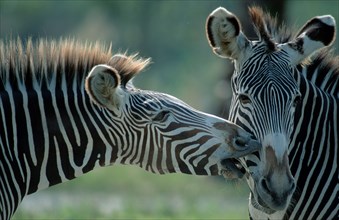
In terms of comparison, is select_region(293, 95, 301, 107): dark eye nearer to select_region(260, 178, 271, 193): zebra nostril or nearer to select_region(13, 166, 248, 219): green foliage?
select_region(260, 178, 271, 193): zebra nostril

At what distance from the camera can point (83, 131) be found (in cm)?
851

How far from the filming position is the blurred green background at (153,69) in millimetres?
18234

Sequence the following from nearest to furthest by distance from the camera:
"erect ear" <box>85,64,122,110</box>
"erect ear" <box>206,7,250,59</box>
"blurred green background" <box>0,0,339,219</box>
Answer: "erect ear" <box>85,64,122,110</box> → "erect ear" <box>206,7,250,59</box> → "blurred green background" <box>0,0,339,219</box>

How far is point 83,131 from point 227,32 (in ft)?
5.53

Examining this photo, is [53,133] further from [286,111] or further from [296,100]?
[296,100]

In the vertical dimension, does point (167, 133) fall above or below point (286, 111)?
below

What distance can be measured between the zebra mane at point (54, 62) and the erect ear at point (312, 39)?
1423mm

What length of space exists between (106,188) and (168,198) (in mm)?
2854

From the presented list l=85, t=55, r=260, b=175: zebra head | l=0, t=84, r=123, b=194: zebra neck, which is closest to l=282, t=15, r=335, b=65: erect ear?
l=85, t=55, r=260, b=175: zebra head

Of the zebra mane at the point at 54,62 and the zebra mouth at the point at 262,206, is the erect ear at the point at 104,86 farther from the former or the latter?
the zebra mouth at the point at 262,206

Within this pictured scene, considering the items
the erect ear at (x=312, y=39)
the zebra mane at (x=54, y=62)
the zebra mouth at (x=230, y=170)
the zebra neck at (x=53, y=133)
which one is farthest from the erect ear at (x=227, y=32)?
the zebra neck at (x=53, y=133)

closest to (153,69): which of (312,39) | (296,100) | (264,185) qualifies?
(312,39)

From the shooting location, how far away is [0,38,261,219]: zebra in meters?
8.36

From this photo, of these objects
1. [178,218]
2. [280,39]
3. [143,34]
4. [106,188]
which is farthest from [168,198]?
[143,34]
